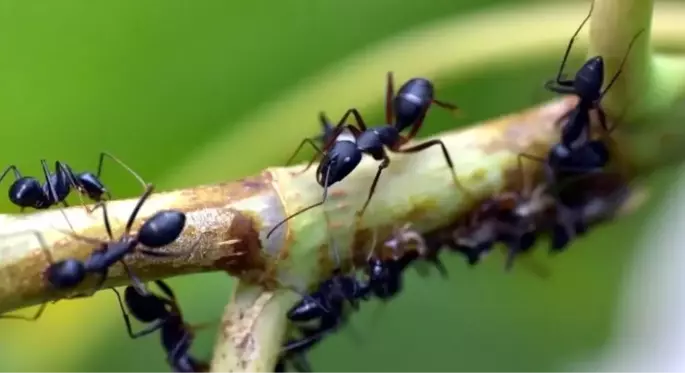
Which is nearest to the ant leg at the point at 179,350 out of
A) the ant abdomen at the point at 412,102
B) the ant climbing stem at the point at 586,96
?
the ant abdomen at the point at 412,102

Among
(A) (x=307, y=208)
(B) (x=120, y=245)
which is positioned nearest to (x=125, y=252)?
(B) (x=120, y=245)

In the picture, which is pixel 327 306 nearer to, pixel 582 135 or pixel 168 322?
pixel 168 322

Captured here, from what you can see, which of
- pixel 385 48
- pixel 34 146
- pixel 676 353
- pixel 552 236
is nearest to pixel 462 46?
pixel 385 48

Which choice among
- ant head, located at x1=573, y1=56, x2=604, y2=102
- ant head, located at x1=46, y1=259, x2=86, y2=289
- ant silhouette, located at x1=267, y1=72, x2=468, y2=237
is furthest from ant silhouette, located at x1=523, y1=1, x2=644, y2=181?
ant head, located at x1=46, y1=259, x2=86, y2=289

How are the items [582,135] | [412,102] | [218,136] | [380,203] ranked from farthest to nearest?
[218,136] < [412,102] < [582,135] < [380,203]

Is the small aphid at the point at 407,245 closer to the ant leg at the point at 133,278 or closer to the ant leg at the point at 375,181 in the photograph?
the ant leg at the point at 375,181

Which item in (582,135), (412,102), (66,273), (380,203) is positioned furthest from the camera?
(412,102)

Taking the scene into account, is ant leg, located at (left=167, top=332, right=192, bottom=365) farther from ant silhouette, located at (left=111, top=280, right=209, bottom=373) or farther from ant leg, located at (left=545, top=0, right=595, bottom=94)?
ant leg, located at (left=545, top=0, right=595, bottom=94)
